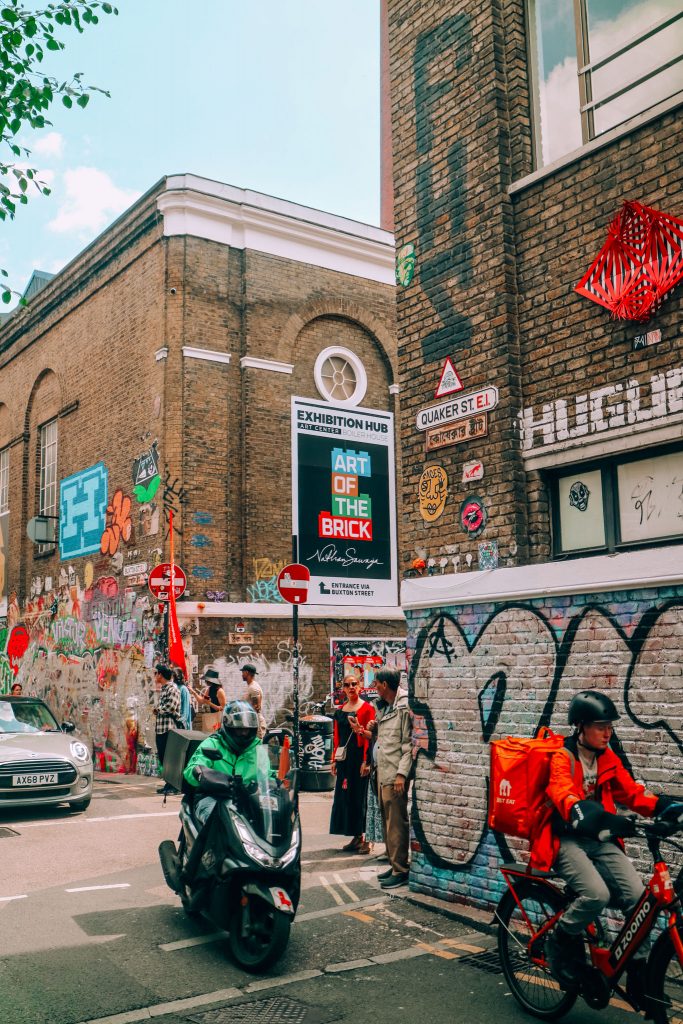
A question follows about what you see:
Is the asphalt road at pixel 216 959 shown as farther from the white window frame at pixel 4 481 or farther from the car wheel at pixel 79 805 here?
the white window frame at pixel 4 481

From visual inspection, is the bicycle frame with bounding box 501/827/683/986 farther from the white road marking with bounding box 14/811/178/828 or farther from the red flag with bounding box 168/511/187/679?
the red flag with bounding box 168/511/187/679

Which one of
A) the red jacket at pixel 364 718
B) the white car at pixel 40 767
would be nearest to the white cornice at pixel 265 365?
A: the white car at pixel 40 767

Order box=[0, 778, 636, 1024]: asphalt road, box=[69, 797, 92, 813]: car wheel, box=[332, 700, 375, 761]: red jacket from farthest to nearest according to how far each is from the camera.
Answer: box=[69, 797, 92, 813]: car wheel
box=[332, 700, 375, 761]: red jacket
box=[0, 778, 636, 1024]: asphalt road

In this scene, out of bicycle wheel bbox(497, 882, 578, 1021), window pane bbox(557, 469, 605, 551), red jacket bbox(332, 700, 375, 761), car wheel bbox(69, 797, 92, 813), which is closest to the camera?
bicycle wheel bbox(497, 882, 578, 1021)

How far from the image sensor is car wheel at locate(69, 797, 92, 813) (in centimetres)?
1188

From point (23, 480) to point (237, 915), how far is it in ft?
62.5

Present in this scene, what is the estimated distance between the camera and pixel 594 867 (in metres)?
4.71

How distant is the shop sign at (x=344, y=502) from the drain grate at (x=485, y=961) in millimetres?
11573

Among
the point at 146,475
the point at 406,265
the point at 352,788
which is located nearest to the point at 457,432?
the point at 406,265

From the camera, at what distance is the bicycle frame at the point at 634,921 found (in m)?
4.43

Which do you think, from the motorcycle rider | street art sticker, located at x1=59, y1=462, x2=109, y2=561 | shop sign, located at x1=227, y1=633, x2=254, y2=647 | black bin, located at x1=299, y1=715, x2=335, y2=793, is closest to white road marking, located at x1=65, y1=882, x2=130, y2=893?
the motorcycle rider

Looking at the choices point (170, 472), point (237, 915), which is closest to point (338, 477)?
point (170, 472)

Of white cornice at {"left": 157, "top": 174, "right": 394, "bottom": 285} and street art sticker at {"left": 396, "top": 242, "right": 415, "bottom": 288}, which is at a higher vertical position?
white cornice at {"left": 157, "top": 174, "right": 394, "bottom": 285}

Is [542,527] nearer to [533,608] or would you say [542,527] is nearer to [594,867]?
[533,608]
